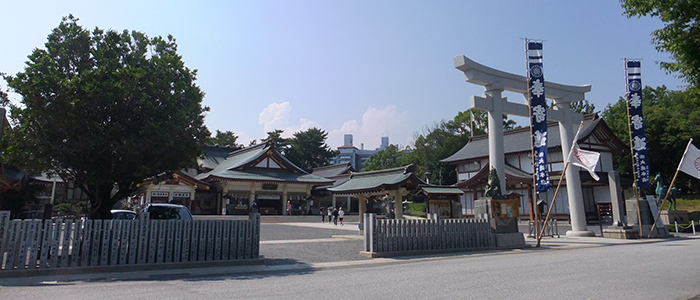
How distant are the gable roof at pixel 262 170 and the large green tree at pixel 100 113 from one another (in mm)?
26172

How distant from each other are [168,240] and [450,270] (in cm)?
652

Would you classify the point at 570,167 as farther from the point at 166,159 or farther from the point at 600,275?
the point at 166,159

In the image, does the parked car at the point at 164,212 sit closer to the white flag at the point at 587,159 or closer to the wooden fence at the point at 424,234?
the wooden fence at the point at 424,234

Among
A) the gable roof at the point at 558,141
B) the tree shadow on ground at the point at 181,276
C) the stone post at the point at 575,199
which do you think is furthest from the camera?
the gable roof at the point at 558,141

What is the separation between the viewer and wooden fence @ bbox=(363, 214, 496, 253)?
11680mm

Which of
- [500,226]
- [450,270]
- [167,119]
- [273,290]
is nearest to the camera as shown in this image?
[273,290]

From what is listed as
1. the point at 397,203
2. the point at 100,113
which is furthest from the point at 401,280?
the point at 397,203

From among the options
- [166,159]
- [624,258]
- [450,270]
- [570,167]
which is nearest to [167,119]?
[166,159]

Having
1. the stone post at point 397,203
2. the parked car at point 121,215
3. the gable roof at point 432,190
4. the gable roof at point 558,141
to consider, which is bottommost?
the parked car at point 121,215

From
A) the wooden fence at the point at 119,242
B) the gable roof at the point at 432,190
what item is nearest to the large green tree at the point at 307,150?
the gable roof at the point at 432,190

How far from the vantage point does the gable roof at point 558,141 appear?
3278 cm

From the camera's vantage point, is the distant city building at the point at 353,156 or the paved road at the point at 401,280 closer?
the paved road at the point at 401,280

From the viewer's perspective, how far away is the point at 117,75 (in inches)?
397

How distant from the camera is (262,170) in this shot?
40469mm
